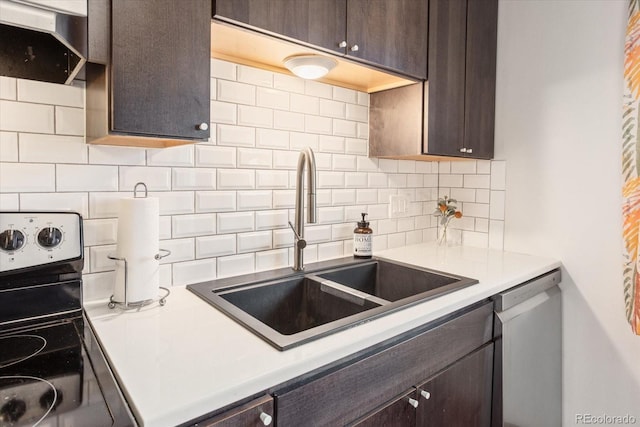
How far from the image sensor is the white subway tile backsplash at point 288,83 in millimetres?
1458

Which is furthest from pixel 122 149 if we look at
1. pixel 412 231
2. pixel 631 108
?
pixel 631 108

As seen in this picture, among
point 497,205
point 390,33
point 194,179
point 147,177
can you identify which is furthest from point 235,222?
point 497,205

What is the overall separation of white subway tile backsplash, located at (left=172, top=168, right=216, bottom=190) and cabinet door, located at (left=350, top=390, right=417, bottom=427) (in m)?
0.86

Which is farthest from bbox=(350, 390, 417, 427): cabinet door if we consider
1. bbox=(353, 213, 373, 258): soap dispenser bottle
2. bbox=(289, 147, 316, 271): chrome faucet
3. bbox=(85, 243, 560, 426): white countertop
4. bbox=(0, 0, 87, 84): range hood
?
bbox=(0, 0, 87, 84): range hood

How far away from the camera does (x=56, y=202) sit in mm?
1020

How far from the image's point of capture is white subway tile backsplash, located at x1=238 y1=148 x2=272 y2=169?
4.52 ft

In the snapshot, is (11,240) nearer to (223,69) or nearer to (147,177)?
(147,177)

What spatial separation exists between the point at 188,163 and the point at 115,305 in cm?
49

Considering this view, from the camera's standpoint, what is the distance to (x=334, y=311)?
1281mm

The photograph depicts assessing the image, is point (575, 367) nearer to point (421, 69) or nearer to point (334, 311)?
point (334, 311)

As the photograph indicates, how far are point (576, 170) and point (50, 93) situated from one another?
6.59ft

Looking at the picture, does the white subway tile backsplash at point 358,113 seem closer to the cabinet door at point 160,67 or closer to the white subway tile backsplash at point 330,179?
the white subway tile backsplash at point 330,179

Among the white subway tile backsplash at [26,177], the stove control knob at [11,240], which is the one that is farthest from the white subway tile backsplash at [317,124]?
the stove control knob at [11,240]

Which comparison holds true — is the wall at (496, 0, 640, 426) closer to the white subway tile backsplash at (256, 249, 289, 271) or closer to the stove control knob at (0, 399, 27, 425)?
the white subway tile backsplash at (256, 249, 289, 271)
